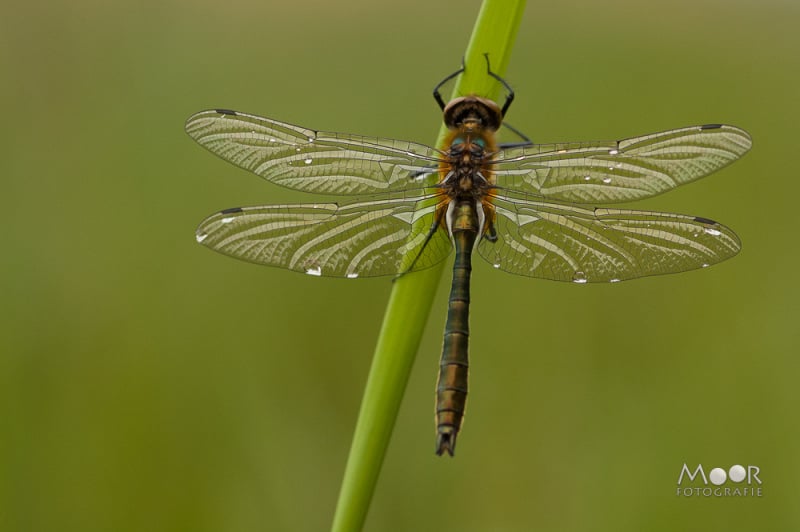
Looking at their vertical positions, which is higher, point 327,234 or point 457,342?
point 327,234

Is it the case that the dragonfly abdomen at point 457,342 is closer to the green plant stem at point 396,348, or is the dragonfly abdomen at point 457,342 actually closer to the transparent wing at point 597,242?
the transparent wing at point 597,242

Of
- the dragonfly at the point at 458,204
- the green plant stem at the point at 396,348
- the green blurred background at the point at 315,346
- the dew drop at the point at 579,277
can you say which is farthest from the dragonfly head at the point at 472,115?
the green blurred background at the point at 315,346

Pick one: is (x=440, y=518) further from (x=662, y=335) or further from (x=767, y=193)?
(x=767, y=193)

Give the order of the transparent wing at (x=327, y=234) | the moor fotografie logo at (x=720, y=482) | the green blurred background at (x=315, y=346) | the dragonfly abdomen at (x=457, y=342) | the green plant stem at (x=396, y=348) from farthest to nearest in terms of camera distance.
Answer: the green blurred background at (x=315, y=346) → the moor fotografie logo at (x=720, y=482) → the transparent wing at (x=327, y=234) → the dragonfly abdomen at (x=457, y=342) → the green plant stem at (x=396, y=348)

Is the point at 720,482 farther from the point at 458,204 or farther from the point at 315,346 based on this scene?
the point at 315,346

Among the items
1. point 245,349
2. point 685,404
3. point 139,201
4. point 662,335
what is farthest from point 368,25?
point 685,404

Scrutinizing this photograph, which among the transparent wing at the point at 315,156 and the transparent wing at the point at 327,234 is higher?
the transparent wing at the point at 315,156

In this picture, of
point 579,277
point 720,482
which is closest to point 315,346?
point 579,277
